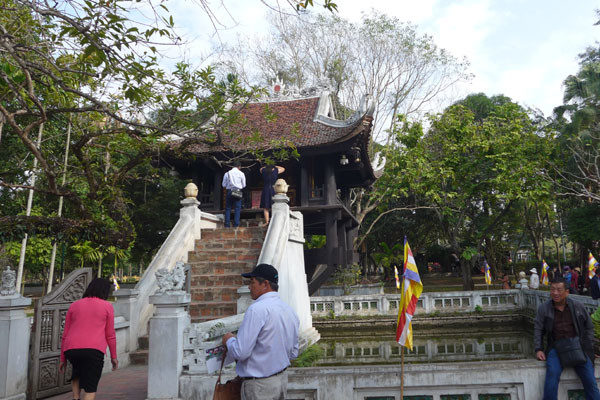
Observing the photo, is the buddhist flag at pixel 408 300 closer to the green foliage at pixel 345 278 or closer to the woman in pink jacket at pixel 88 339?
the woman in pink jacket at pixel 88 339

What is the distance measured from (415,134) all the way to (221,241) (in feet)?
39.7

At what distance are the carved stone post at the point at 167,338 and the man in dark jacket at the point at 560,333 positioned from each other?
11.8ft

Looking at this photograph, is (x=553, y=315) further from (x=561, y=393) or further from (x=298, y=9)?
(x=298, y=9)

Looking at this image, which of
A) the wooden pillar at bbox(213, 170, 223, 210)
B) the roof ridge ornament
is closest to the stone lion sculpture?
the wooden pillar at bbox(213, 170, 223, 210)

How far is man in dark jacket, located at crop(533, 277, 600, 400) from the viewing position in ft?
12.1

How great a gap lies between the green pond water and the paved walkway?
12.0 feet

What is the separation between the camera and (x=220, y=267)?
9086mm

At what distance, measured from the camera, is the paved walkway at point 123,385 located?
546cm

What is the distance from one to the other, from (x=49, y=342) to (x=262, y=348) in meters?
4.14

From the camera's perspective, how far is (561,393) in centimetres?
375

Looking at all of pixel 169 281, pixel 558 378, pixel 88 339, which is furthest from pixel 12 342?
pixel 558 378

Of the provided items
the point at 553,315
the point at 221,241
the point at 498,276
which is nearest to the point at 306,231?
the point at 221,241

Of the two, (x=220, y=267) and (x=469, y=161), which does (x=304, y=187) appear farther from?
(x=469, y=161)

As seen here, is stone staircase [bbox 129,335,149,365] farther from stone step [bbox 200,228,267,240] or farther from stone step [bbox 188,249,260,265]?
stone step [bbox 200,228,267,240]
